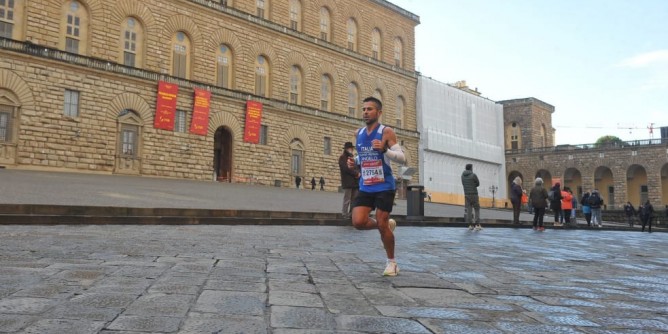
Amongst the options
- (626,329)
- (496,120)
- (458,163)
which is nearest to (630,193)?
(496,120)

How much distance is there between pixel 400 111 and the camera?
1618 inches

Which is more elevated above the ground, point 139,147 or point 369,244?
point 139,147

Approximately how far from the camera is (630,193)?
49.8 metres

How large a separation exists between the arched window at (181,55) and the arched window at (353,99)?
Answer: 12620 millimetres

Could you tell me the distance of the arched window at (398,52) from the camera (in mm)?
40688

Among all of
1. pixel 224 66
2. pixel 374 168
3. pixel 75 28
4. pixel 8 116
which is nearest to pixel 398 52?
pixel 224 66

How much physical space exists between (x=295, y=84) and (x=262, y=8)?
508 centimetres

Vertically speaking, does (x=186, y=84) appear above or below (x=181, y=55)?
below

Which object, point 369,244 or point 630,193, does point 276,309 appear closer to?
point 369,244

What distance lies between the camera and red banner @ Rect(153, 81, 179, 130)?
2578cm

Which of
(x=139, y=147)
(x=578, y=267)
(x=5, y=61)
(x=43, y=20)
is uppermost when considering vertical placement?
(x=43, y=20)

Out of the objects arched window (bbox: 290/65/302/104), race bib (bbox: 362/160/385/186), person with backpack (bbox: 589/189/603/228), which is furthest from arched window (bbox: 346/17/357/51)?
race bib (bbox: 362/160/385/186)

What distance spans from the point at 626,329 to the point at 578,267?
3.13m

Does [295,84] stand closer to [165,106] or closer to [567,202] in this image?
[165,106]
